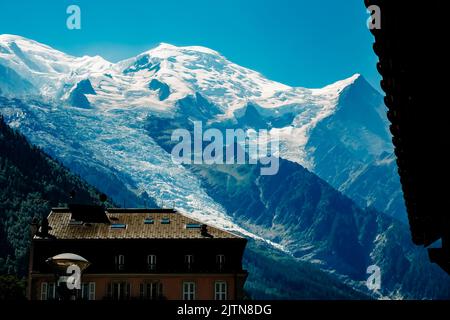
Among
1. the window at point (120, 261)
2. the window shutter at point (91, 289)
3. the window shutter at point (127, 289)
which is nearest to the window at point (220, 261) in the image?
the window shutter at point (127, 289)

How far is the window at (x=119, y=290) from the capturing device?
6029 inches


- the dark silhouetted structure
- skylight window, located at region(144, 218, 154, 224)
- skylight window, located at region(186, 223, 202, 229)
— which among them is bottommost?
the dark silhouetted structure

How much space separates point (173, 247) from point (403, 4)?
145m

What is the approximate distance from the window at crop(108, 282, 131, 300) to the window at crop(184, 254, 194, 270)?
31.7 ft

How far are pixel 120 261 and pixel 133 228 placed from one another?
26.3 ft

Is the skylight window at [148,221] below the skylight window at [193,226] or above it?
above

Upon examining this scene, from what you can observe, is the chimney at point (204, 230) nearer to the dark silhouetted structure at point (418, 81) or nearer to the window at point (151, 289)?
the window at point (151, 289)

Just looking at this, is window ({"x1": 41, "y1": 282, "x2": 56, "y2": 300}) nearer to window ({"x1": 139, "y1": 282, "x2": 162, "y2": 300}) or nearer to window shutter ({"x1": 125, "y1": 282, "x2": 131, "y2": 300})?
window shutter ({"x1": 125, "y1": 282, "x2": 131, "y2": 300})

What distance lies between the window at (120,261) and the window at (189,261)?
9.95 metres

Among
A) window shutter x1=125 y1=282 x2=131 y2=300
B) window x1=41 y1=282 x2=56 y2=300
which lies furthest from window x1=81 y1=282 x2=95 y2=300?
window shutter x1=125 y1=282 x2=131 y2=300

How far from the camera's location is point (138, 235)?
526 ft

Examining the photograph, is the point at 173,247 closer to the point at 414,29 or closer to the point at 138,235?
the point at 138,235

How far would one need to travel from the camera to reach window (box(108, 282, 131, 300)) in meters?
153
